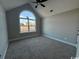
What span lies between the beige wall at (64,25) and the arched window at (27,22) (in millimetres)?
1504

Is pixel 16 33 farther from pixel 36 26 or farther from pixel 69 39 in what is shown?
pixel 69 39

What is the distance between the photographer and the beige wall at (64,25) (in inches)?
158

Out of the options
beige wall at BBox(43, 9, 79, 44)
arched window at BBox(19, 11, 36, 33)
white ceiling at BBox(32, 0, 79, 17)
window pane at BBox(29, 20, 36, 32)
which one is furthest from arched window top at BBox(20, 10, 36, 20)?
white ceiling at BBox(32, 0, 79, 17)

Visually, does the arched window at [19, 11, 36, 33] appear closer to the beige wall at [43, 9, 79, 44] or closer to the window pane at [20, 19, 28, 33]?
the window pane at [20, 19, 28, 33]

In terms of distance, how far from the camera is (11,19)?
5168 mm

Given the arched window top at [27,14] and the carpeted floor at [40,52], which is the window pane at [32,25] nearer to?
the arched window top at [27,14]

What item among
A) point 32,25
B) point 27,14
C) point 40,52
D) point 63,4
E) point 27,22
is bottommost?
point 40,52

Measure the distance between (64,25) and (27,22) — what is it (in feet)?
11.3

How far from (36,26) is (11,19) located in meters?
2.59

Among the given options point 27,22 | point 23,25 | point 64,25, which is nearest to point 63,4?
point 64,25

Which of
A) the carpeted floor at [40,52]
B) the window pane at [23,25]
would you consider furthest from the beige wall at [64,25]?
the window pane at [23,25]

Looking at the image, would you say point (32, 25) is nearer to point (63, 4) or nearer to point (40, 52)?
point (63, 4)

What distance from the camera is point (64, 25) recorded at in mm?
4660

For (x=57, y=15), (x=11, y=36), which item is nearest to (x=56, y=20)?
(x=57, y=15)
